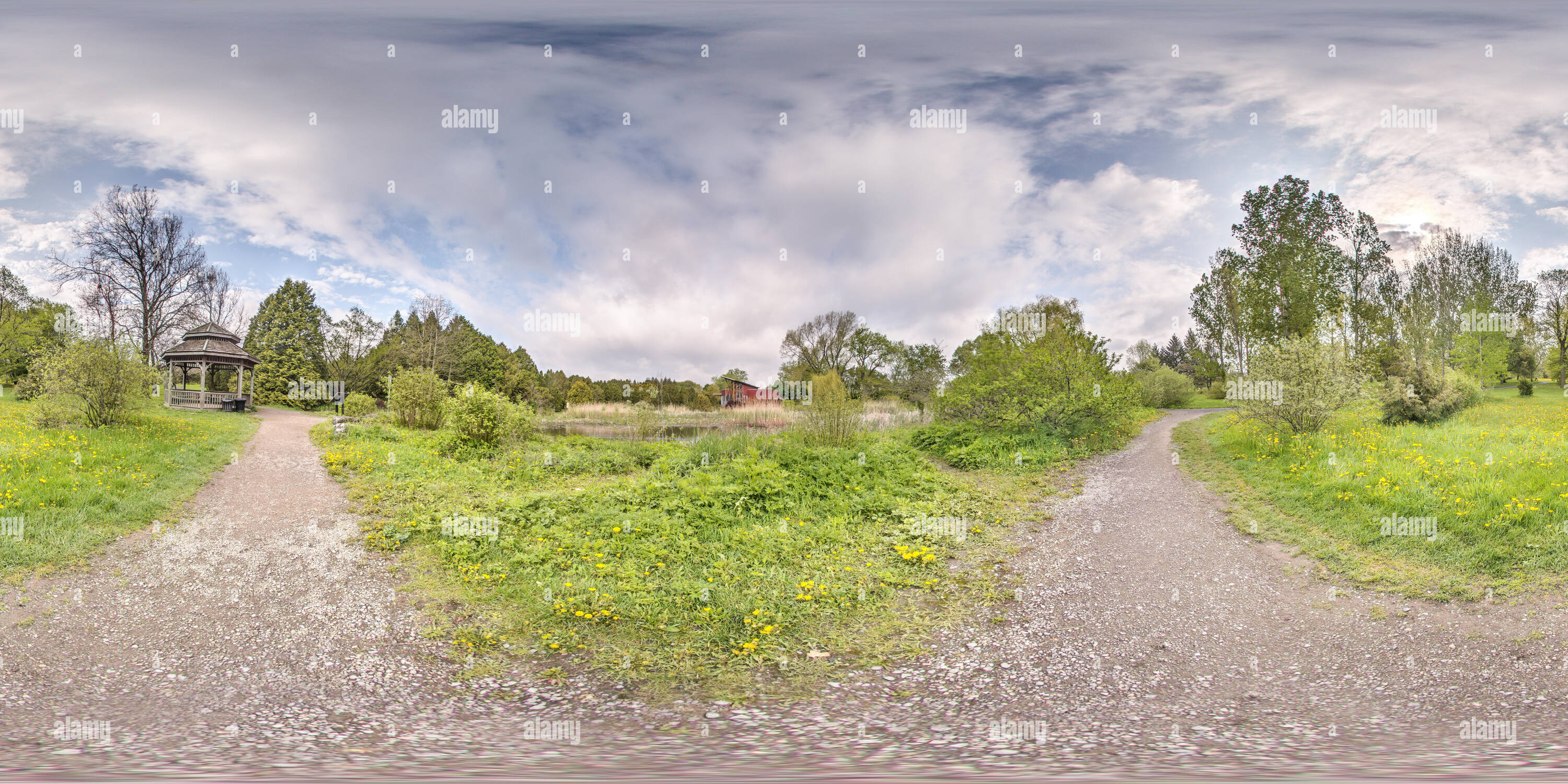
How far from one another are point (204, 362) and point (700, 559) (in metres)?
28.3

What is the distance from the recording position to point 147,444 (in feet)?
41.1

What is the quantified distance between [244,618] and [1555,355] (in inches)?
2120

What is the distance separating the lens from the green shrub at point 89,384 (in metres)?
13.8

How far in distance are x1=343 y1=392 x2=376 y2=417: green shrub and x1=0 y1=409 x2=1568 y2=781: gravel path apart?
768 inches

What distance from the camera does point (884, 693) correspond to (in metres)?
4.46

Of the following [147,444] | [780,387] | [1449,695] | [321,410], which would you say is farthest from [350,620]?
[780,387]

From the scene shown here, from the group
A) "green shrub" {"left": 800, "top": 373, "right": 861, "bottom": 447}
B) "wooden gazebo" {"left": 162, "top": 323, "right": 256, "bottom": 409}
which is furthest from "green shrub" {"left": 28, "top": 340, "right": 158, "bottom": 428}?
"green shrub" {"left": 800, "top": 373, "right": 861, "bottom": 447}

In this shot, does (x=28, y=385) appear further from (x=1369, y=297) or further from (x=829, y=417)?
(x=1369, y=297)

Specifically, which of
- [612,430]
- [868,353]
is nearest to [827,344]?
[868,353]

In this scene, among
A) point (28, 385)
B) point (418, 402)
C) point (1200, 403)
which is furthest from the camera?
point (1200, 403)

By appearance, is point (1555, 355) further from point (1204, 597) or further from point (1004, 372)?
point (1204, 597)

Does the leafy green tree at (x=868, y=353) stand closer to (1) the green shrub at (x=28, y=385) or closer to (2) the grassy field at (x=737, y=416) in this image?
(2) the grassy field at (x=737, y=416)

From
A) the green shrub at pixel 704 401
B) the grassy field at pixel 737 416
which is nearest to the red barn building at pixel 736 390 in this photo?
the green shrub at pixel 704 401

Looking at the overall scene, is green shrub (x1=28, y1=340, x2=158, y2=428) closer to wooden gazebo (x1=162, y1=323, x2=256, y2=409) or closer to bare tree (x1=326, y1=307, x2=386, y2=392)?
wooden gazebo (x1=162, y1=323, x2=256, y2=409)
